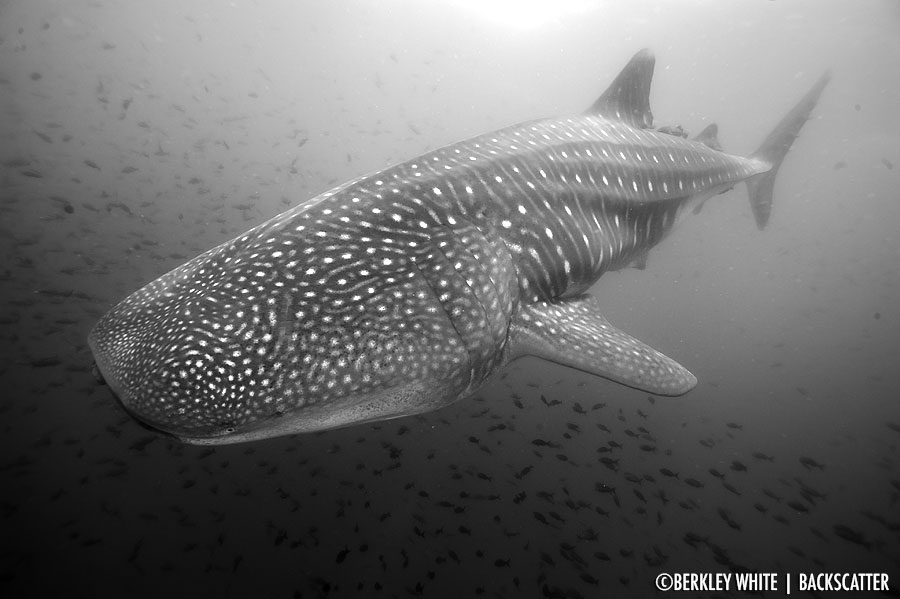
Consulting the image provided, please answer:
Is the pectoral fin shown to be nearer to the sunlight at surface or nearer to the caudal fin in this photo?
the caudal fin

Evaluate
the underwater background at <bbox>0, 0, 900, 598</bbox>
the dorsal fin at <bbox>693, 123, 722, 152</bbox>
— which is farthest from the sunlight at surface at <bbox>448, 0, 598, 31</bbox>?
the dorsal fin at <bbox>693, 123, 722, 152</bbox>

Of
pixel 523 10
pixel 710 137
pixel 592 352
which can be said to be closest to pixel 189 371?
pixel 592 352

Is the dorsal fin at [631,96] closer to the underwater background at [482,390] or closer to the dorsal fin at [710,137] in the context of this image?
the dorsal fin at [710,137]

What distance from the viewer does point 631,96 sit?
568 cm

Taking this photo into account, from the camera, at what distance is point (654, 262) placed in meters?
36.0

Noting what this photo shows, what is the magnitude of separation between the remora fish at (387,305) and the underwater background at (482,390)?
4.50 meters

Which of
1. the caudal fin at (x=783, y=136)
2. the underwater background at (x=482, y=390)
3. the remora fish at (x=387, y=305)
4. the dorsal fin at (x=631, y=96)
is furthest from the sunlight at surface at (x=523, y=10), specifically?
the remora fish at (x=387, y=305)

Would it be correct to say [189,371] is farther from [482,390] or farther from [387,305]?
[482,390]

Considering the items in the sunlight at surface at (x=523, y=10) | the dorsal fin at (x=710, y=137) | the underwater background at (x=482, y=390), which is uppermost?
the sunlight at surface at (x=523, y=10)

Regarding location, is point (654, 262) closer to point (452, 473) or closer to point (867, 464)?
point (867, 464)

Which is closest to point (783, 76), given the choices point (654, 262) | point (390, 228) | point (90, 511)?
point (654, 262)

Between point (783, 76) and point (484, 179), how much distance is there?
56.7 metres

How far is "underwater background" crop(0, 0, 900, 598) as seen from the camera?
27.5 feet

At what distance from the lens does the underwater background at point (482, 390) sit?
8.38m
